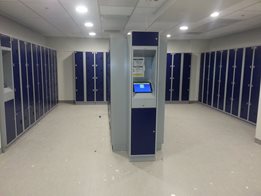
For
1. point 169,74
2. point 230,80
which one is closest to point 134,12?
point 230,80

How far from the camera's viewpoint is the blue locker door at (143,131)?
10.9 feet

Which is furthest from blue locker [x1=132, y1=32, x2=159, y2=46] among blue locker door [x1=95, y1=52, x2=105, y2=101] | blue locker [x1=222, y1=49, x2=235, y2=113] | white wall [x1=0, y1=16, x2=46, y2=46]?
blue locker door [x1=95, y1=52, x2=105, y2=101]

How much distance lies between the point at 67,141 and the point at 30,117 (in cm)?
142

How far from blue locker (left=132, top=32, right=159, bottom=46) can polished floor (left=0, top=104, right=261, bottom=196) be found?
1888 millimetres

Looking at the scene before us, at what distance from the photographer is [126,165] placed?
3.27 m

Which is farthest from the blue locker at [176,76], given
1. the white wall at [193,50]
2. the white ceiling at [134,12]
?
the white ceiling at [134,12]

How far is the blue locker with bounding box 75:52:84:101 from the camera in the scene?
789cm

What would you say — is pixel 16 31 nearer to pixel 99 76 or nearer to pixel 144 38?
pixel 99 76

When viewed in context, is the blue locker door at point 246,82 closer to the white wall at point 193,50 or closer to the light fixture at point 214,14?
the light fixture at point 214,14

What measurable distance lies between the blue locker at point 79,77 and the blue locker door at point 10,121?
4.02 m

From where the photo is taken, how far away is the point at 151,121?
3.37m

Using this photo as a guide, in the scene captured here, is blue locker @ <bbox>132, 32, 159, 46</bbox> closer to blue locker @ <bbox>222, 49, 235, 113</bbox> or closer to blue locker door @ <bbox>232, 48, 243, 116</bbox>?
blue locker door @ <bbox>232, 48, 243, 116</bbox>

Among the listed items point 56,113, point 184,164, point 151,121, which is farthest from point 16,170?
point 56,113

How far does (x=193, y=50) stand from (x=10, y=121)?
7104 mm
